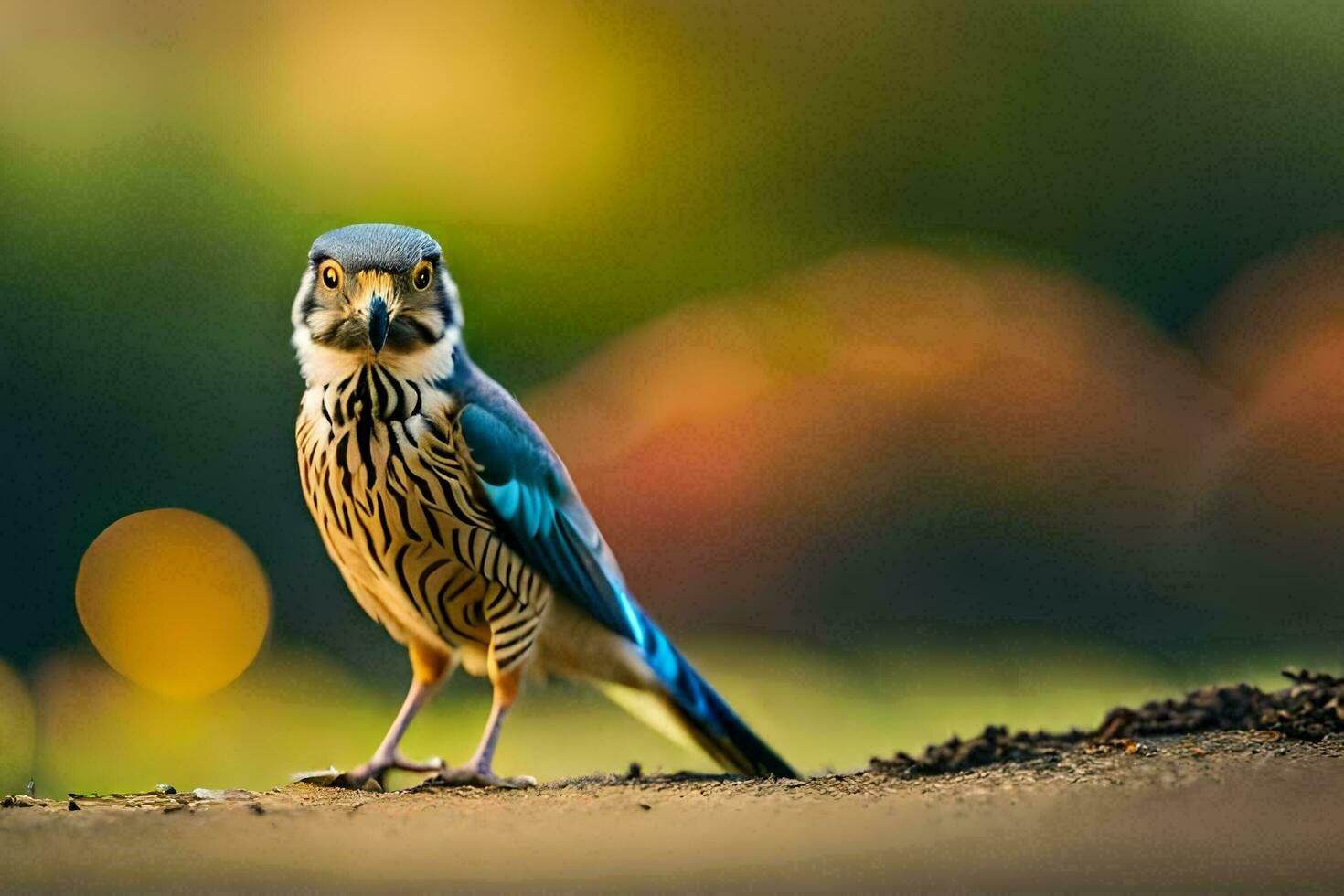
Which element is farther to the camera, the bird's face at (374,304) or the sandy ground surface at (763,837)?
the bird's face at (374,304)

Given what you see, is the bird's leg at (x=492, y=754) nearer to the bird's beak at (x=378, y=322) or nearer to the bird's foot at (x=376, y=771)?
the bird's foot at (x=376, y=771)

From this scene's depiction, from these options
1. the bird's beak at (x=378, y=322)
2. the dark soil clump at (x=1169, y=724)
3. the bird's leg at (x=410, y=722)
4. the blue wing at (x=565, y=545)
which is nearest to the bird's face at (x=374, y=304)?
the bird's beak at (x=378, y=322)

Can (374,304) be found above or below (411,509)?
above

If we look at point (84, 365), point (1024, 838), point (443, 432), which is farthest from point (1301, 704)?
point (84, 365)

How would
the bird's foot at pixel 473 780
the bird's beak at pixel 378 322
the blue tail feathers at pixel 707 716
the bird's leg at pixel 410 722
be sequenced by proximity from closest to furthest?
the bird's beak at pixel 378 322
the bird's foot at pixel 473 780
the bird's leg at pixel 410 722
the blue tail feathers at pixel 707 716

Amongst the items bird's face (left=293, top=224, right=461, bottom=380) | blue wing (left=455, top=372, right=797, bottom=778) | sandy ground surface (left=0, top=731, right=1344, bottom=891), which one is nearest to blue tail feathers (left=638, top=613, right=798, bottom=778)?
blue wing (left=455, top=372, right=797, bottom=778)

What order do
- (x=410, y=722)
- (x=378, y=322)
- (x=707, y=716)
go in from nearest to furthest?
(x=378, y=322) < (x=410, y=722) < (x=707, y=716)

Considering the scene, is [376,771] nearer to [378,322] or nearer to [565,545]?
[565,545]

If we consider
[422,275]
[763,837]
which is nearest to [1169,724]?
[763,837]
